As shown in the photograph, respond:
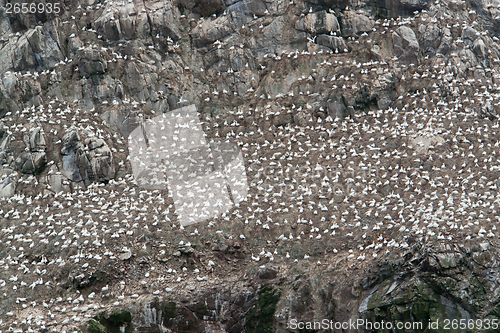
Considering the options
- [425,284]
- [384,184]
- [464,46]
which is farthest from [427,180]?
[464,46]

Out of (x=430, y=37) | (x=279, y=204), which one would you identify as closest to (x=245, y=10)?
(x=430, y=37)

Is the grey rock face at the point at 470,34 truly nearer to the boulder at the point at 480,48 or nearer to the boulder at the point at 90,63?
the boulder at the point at 480,48

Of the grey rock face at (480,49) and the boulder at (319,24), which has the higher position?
the boulder at (319,24)

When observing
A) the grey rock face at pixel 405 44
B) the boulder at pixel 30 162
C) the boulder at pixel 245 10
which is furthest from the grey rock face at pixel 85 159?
the grey rock face at pixel 405 44

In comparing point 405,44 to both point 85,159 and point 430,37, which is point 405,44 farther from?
point 85,159

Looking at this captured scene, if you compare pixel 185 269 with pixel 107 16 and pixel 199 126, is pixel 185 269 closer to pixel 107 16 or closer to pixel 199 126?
pixel 199 126
